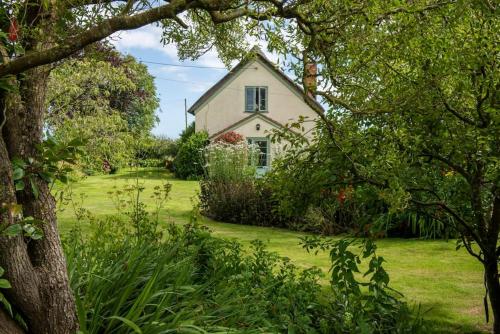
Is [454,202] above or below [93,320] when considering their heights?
above

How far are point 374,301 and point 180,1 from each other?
320cm

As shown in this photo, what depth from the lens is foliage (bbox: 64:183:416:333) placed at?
11.9 ft

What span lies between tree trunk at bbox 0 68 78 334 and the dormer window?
2817cm

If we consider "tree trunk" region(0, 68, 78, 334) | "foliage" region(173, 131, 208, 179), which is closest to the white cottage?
"foliage" region(173, 131, 208, 179)

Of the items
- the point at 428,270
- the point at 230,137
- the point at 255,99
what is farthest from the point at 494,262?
the point at 255,99

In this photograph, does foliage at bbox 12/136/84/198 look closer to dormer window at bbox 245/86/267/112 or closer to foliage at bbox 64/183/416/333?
foliage at bbox 64/183/416/333

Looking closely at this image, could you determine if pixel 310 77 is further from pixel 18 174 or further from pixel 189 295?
pixel 18 174

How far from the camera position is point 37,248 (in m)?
3.15

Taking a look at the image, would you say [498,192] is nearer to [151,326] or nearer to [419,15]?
[419,15]

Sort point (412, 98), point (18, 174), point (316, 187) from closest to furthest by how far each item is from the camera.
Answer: point (18, 174) < point (412, 98) < point (316, 187)

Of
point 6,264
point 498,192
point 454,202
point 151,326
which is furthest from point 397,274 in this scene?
point 6,264

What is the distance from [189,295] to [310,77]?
1.96 meters

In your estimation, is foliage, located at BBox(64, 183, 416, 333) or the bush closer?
foliage, located at BBox(64, 183, 416, 333)

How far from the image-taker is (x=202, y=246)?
5215 millimetres
